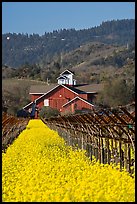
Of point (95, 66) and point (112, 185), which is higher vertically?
point (95, 66)

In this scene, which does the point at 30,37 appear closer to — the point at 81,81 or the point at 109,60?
the point at 109,60

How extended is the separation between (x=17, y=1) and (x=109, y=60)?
358ft

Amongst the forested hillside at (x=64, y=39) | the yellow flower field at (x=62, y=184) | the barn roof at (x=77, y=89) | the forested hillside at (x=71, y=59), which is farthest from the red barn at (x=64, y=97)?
the forested hillside at (x=64, y=39)

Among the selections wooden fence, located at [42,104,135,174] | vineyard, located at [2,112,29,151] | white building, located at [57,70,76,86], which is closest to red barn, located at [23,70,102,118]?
white building, located at [57,70,76,86]

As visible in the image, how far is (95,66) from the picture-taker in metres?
119

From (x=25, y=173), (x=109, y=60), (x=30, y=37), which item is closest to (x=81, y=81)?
(x=109, y=60)

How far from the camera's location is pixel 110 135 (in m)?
13.4

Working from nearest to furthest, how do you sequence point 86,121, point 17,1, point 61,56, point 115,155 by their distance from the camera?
point 17,1 → point 115,155 → point 86,121 → point 61,56

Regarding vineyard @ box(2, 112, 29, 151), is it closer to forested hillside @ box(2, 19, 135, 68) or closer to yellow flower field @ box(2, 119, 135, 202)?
yellow flower field @ box(2, 119, 135, 202)

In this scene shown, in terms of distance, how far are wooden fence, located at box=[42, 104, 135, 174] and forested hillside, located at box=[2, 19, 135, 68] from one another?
405 ft

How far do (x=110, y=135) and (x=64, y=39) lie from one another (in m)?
165

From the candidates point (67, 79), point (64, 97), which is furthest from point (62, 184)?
point (67, 79)

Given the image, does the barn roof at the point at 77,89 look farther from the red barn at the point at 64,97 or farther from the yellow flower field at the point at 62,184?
the yellow flower field at the point at 62,184

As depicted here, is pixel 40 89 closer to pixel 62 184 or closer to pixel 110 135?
→ pixel 110 135
